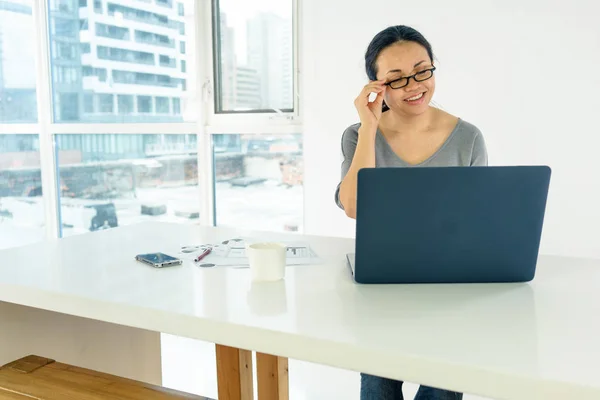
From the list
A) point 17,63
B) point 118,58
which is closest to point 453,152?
point 118,58

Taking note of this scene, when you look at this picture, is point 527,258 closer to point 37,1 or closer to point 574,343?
point 574,343

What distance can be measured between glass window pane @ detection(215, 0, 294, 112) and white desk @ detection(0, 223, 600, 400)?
181cm

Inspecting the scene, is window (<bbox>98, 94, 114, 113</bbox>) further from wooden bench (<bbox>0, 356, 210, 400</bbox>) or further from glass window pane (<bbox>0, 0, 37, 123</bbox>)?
wooden bench (<bbox>0, 356, 210, 400</bbox>)

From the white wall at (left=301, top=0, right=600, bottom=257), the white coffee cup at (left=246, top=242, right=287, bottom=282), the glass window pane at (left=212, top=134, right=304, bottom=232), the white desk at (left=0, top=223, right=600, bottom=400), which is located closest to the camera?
the white desk at (left=0, top=223, right=600, bottom=400)

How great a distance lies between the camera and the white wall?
223 centimetres

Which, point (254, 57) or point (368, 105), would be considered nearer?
point (368, 105)

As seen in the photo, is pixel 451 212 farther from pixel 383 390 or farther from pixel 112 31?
pixel 112 31

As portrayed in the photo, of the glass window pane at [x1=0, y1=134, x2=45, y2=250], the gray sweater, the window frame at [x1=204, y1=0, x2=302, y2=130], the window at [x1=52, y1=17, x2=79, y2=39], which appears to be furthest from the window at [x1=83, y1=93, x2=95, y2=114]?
the gray sweater

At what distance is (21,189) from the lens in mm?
4152

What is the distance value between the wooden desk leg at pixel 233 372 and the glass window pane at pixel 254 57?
2.00 meters

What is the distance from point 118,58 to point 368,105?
2.50 metres

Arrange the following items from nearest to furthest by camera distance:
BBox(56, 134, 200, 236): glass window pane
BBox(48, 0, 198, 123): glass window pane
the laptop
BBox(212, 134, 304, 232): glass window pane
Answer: the laptop, BBox(212, 134, 304, 232): glass window pane, BBox(48, 0, 198, 123): glass window pane, BBox(56, 134, 200, 236): glass window pane

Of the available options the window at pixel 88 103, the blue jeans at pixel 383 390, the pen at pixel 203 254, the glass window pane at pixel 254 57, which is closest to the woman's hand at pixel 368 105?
the pen at pixel 203 254

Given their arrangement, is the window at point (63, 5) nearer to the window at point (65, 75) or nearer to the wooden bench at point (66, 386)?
the window at point (65, 75)
